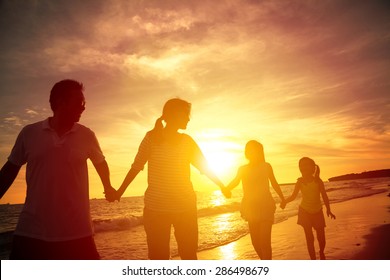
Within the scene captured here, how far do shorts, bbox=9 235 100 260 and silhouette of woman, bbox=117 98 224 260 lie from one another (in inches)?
32.3

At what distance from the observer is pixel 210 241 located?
10062 mm

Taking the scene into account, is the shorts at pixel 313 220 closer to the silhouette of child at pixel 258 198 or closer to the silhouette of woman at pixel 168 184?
the silhouette of child at pixel 258 198

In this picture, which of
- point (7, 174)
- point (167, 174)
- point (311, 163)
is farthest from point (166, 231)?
point (311, 163)

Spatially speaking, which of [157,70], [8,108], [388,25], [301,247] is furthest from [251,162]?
[8,108]

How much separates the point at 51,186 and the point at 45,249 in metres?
0.49

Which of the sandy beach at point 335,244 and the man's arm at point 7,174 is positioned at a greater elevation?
the man's arm at point 7,174

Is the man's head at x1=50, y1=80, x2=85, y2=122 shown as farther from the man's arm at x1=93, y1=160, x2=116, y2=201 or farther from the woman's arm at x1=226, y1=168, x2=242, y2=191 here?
the woman's arm at x1=226, y1=168, x2=242, y2=191

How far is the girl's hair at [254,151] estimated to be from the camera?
5.05 meters

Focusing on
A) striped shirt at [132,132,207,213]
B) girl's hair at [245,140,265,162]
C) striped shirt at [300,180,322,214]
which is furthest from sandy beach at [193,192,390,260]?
striped shirt at [132,132,207,213]

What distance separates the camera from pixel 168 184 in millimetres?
3453

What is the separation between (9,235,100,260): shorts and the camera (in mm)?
2625

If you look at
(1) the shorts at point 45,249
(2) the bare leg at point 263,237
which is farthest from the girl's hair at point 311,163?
(1) the shorts at point 45,249

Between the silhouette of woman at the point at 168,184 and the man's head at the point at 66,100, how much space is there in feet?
2.82
